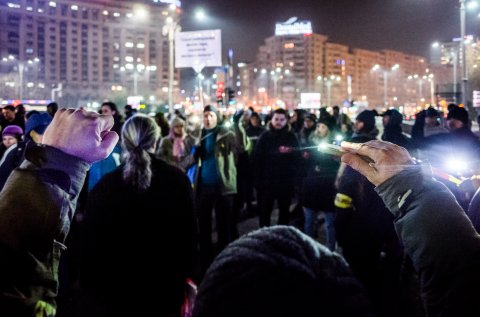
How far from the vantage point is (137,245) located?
3.53m

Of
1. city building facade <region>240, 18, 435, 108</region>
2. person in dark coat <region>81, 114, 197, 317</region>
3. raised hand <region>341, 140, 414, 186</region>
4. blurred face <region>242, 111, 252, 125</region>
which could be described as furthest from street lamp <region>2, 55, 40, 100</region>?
city building facade <region>240, 18, 435, 108</region>

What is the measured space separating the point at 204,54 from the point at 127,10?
128 meters

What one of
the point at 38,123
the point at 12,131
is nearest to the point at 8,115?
the point at 12,131

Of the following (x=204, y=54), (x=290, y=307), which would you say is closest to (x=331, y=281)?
(x=290, y=307)

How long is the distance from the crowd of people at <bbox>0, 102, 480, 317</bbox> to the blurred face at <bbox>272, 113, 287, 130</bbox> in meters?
0.02

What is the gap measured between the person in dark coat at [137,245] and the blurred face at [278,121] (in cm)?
448

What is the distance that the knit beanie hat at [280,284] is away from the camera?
1.05 metres

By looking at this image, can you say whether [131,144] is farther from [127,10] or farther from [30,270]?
[127,10]

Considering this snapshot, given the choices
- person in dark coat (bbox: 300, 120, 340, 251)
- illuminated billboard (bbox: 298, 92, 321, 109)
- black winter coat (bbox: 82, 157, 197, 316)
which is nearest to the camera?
black winter coat (bbox: 82, 157, 197, 316)

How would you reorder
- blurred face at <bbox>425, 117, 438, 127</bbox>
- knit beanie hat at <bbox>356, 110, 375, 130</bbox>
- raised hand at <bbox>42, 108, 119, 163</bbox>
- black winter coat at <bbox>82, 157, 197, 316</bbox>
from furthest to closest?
blurred face at <bbox>425, 117, 438, 127</bbox>
knit beanie hat at <bbox>356, 110, 375, 130</bbox>
black winter coat at <bbox>82, 157, 197, 316</bbox>
raised hand at <bbox>42, 108, 119, 163</bbox>

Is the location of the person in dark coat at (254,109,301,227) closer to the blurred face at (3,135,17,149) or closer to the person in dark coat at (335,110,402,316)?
the person in dark coat at (335,110,402,316)

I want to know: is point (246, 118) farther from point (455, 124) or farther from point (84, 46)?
point (84, 46)

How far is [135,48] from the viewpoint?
5305 inches

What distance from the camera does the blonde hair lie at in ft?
11.8
